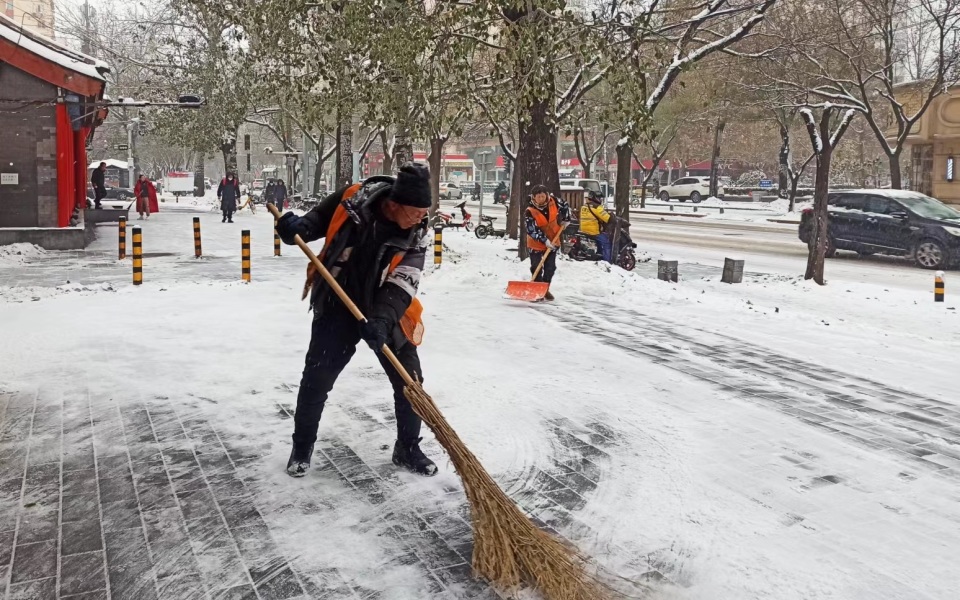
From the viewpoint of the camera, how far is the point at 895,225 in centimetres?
1773

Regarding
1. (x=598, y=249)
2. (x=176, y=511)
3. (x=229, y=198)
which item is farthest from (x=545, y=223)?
(x=229, y=198)

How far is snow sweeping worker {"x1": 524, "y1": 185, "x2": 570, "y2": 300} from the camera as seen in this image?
10.5 m

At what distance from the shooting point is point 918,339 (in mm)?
8797

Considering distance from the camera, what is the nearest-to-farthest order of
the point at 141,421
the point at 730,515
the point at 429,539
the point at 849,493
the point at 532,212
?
1. the point at 429,539
2. the point at 730,515
3. the point at 849,493
4. the point at 141,421
5. the point at 532,212

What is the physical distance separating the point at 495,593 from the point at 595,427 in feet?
7.72

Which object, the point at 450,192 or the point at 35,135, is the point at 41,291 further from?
the point at 450,192

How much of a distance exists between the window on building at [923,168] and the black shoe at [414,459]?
32732mm

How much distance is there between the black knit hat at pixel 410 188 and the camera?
158 inches

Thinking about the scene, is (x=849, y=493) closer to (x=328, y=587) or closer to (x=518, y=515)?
(x=518, y=515)

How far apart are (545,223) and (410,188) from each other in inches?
264

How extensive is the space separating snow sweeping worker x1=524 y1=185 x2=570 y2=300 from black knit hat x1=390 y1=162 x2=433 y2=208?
6499 mm

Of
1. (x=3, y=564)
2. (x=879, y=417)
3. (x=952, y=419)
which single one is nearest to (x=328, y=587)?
(x=3, y=564)

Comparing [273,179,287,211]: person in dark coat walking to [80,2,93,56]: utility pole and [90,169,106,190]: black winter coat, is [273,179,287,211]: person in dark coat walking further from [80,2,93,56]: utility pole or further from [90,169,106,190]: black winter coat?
[80,2,93,56]: utility pole

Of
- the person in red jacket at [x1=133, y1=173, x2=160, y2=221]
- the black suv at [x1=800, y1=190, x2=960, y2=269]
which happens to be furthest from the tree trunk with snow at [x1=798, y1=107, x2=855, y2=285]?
the person in red jacket at [x1=133, y1=173, x2=160, y2=221]
